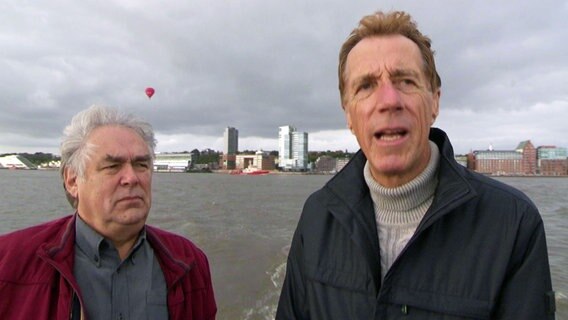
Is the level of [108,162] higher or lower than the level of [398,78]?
lower

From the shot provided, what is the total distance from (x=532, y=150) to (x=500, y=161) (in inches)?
569

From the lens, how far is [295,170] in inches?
5595

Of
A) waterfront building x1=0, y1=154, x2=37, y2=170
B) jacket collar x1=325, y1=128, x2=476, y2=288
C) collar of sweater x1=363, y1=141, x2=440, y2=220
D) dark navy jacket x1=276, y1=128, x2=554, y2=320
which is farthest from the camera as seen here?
waterfront building x1=0, y1=154, x2=37, y2=170

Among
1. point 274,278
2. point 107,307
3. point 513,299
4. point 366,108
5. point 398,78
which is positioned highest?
point 398,78

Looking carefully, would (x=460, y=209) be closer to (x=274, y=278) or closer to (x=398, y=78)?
(x=398, y=78)

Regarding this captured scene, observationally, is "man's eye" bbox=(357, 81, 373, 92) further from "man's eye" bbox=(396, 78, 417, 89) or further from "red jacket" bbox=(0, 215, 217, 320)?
"red jacket" bbox=(0, 215, 217, 320)

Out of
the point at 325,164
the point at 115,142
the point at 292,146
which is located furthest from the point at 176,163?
the point at 115,142

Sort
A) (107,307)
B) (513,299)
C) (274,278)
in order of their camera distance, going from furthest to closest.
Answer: (274,278) < (107,307) < (513,299)

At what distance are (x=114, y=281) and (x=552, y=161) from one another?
157201 mm

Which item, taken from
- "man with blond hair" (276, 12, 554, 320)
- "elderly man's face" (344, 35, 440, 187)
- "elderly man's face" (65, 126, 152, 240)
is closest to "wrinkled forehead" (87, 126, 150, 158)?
"elderly man's face" (65, 126, 152, 240)

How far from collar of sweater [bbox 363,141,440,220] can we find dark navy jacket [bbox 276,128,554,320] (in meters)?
0.04

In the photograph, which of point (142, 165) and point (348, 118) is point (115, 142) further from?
point (348, 118)

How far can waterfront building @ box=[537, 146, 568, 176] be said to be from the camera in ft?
429

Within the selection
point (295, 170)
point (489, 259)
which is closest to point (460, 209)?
point (489, 259)
